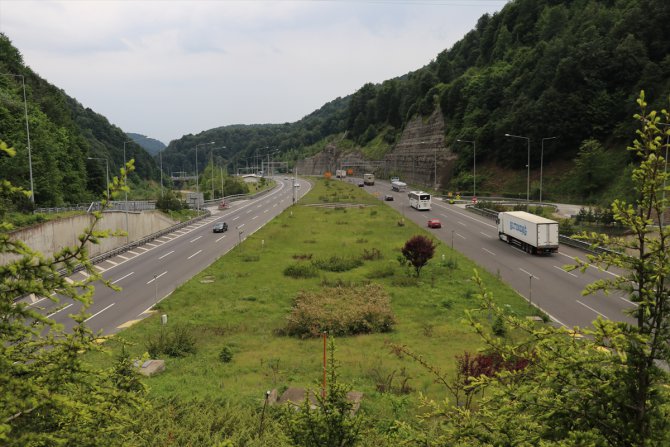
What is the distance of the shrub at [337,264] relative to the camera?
38438 mm

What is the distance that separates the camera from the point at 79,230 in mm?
43531

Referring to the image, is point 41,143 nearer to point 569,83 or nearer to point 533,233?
point 533,233

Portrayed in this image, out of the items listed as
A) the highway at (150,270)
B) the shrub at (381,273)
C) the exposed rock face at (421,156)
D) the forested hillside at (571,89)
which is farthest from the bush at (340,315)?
the exposed rock face at (421,156)

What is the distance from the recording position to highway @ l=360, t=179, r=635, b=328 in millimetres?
Answer: 26109

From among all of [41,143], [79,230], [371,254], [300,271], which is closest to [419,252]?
[371,254]

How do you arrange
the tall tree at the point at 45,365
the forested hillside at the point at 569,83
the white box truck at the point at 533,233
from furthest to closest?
the forested hillside at the point at 569,83, the white box truck at the point at 533,233, the tall tree at the point at 45,365

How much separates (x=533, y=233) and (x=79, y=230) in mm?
42019

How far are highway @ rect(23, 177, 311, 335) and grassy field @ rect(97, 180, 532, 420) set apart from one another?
1702mm

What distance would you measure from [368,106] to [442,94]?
255 ft

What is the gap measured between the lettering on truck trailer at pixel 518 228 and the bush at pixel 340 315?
1874 cm

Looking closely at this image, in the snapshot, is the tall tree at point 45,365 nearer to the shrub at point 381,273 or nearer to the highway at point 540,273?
the highway at point 540,273

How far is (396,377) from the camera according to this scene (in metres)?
18.4

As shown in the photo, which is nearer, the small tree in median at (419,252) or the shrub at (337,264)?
the small tree in median at (419,252)

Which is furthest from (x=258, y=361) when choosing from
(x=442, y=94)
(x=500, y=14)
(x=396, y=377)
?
(x=500, y=14)
